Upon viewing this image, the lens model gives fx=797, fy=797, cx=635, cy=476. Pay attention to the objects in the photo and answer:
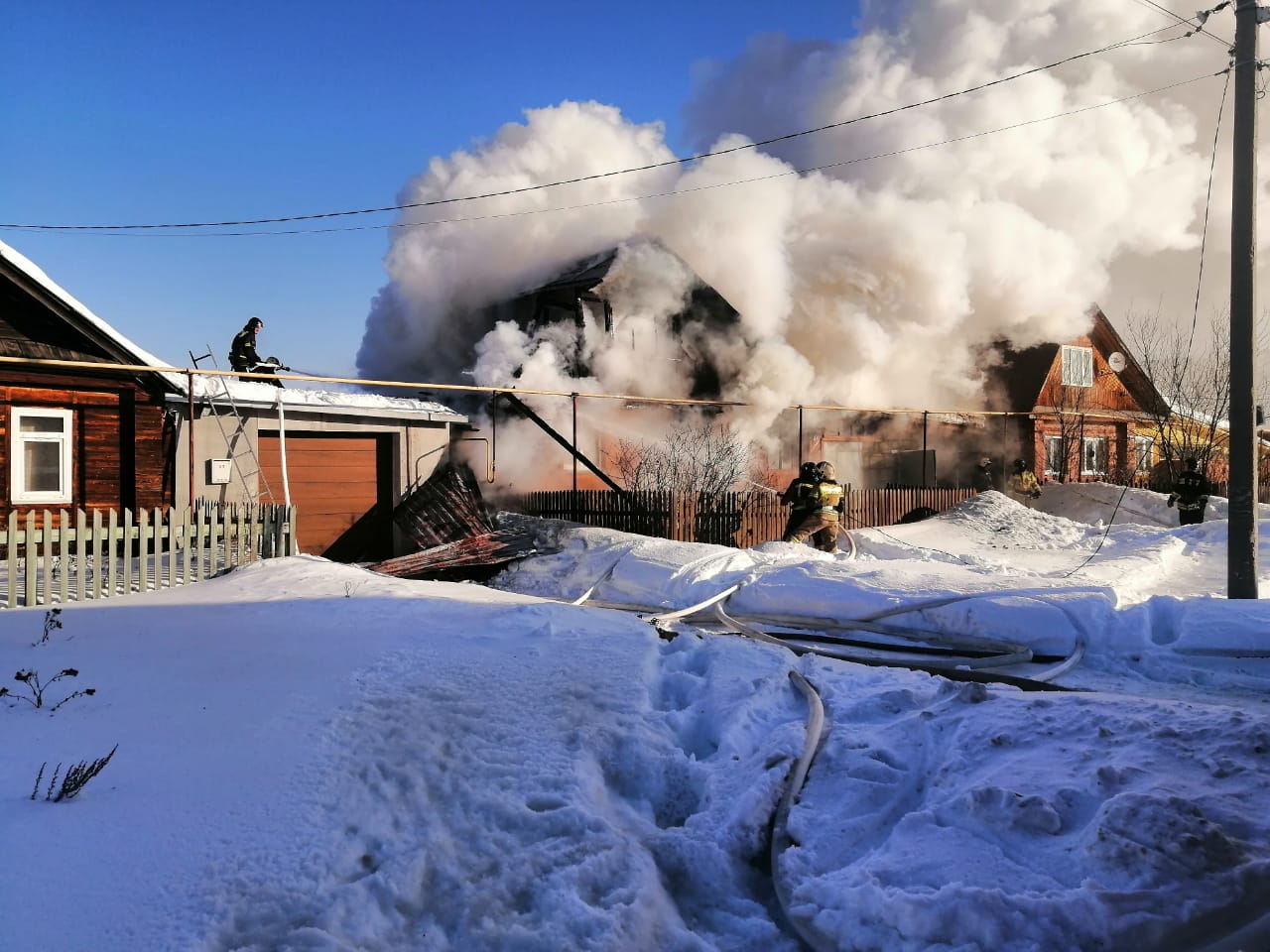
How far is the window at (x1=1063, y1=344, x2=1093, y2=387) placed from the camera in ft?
79.9

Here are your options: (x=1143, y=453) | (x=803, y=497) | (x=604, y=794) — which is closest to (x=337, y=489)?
(x=803, y=497)

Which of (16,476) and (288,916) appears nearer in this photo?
(288,916)

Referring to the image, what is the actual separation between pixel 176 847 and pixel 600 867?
1.35 meters

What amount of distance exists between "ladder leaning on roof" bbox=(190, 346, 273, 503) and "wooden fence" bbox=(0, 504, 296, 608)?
3085 mm

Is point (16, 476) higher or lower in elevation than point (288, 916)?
higher

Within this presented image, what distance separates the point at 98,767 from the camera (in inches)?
114

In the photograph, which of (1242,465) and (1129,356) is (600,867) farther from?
(1129,356)

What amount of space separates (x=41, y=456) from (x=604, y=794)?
12.0 meters

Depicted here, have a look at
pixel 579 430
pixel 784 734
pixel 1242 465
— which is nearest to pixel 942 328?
pixel 579 430

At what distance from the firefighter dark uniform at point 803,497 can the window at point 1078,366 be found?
16.6 metres

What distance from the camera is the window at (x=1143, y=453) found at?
2453 cm

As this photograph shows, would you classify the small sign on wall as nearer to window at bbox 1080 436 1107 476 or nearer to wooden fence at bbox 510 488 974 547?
wooden fence at bbox 510 488 974 547

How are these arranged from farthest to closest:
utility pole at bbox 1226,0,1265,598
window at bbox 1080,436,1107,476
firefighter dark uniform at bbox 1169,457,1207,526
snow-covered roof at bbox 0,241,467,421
Result: window at bbox 1080,436,1107,476 → firefighter dark uniform at bbox 1169,457,1207,526 → snow-covered roof at bbox 0,241,467,421 → utility pole at bbox 1226,0,1265,598

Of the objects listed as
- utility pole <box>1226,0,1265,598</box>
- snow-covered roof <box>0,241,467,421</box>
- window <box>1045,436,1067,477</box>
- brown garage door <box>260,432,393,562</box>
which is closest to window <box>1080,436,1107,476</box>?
window <box>1045,436,1067,477</box>
